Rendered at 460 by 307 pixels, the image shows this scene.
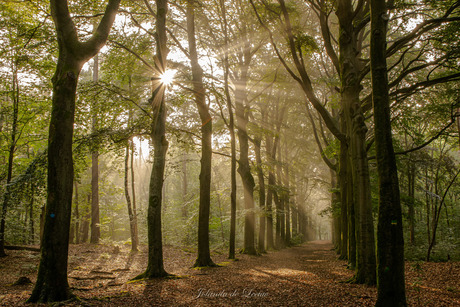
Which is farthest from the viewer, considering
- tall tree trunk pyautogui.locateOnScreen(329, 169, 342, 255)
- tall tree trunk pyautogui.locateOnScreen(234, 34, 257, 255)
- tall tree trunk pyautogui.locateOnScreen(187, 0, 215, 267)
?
→ tall tree trunk pyautogui.locateOnScreen(329, 169, 342, 255)

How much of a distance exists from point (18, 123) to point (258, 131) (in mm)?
11379

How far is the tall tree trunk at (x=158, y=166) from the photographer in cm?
843

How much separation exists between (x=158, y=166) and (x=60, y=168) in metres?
3.47

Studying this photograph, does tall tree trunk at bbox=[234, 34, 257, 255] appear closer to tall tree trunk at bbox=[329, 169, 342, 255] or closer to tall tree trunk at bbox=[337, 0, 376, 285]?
tall tree trunk at bbox=[329, 169, 342, 255]

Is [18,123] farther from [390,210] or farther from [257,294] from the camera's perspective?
[390,210]

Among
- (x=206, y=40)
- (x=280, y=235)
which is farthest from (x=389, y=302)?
(x=280, y=235)

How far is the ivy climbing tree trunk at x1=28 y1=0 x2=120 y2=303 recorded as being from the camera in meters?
5.23

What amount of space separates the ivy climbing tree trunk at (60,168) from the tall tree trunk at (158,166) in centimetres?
311

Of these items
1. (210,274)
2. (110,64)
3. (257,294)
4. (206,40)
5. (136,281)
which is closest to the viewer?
(257,294)

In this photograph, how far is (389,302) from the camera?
4176 mm

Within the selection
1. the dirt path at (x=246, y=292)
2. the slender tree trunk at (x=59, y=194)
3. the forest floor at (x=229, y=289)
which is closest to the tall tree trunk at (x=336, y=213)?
the forest floor at (x=229, y=289)

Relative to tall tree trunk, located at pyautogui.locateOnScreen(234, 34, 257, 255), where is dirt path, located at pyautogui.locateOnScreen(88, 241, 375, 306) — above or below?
below

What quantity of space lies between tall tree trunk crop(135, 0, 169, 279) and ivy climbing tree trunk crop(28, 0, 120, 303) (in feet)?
10.2

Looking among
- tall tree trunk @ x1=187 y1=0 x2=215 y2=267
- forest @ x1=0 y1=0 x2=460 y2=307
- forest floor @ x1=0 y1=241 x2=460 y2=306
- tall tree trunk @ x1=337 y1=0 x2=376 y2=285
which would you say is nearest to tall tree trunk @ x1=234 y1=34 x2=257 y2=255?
forest @ x1=0 y1=0 x2=460 y2=307
